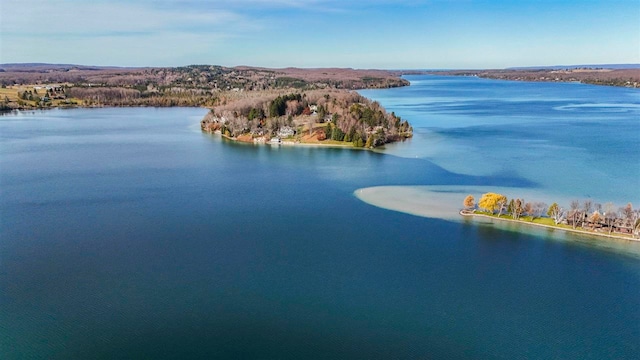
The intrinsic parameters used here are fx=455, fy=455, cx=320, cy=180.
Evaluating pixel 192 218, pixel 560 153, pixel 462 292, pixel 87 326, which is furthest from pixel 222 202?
pixel 560 153

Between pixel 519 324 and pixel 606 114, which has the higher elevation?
pixel 606 114

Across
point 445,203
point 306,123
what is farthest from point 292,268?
point 306,123

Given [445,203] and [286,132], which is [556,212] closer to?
[445,203]

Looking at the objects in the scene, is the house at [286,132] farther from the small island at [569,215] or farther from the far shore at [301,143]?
the small island at [569,215]

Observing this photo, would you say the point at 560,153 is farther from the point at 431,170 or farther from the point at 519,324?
the point at 519,324

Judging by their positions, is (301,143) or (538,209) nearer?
(538,209)

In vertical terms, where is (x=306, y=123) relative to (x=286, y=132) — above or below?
above

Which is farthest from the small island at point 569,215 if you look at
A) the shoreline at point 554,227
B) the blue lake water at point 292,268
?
the blue lake water at point 292,268
